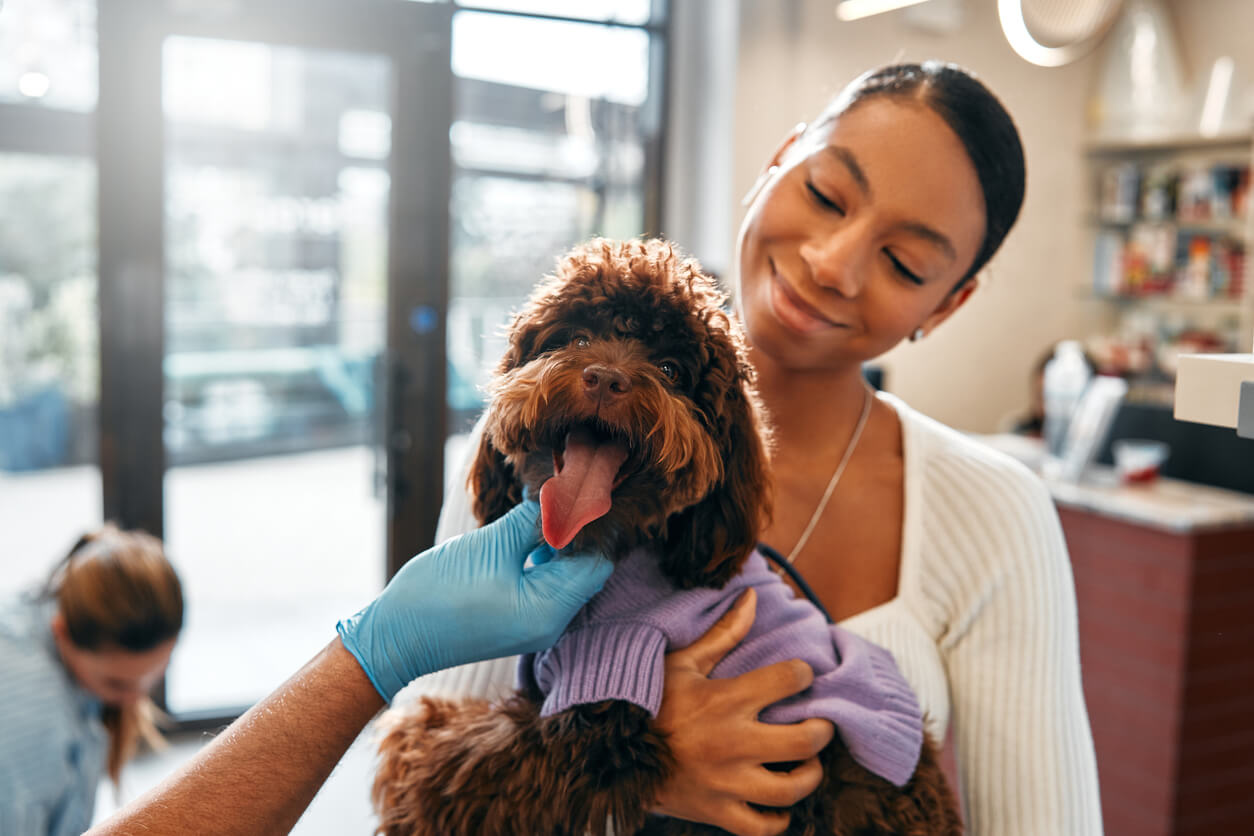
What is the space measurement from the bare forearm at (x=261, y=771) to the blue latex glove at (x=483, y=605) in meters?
0.06

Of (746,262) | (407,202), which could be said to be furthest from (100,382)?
(746,262)

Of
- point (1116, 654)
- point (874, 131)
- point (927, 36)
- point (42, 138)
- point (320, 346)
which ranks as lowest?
point (1116, 654)

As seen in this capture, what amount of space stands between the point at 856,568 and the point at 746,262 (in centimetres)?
39

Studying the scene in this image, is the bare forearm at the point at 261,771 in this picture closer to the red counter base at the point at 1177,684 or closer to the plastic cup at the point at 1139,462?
the red counter base at the point at 1177,684

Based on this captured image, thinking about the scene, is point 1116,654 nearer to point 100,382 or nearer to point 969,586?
point 969,586

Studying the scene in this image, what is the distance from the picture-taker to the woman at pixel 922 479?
1.05m

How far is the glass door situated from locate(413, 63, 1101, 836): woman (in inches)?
109

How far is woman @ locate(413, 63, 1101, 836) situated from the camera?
3.43 feet

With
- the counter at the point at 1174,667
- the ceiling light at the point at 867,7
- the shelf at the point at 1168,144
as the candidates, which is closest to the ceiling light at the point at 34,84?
the ceiling light at the point at 867,7

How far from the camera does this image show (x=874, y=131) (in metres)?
1.05

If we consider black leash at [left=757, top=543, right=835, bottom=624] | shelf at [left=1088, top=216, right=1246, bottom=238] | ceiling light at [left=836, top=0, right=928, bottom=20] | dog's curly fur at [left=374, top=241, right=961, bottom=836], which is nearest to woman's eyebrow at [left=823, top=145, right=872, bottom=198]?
dog's curly fur at [left=374, top=241, right=961, bottom=836]

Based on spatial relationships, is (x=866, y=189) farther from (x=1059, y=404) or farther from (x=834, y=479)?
(x=1059, y=404)

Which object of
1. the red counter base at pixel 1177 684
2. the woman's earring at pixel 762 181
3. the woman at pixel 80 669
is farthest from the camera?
the red counter base at pixel 1177 684

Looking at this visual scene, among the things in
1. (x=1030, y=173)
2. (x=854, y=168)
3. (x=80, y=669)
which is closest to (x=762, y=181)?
(x=854, y=168)
